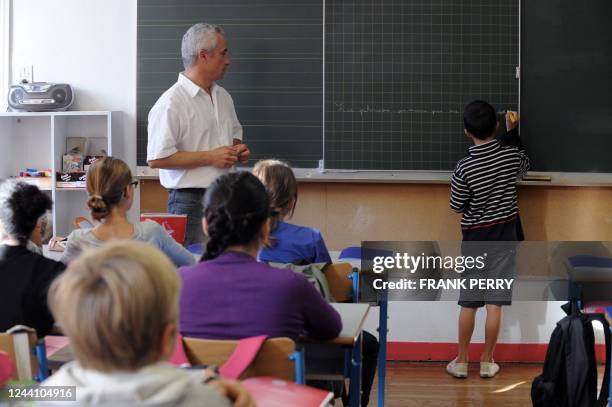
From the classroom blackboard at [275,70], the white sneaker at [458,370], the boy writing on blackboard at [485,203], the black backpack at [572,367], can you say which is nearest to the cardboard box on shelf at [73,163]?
the classroom blackboard at [275,70]

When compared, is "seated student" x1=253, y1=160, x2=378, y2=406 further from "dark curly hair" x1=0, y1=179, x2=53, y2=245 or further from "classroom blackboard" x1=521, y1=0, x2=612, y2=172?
"classroom blackboard" x1=521, y1=0, x2=612, y2=172

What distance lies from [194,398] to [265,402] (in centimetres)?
40

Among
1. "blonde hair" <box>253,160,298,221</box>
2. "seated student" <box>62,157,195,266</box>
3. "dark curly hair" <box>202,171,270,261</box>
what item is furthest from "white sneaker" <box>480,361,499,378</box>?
"dark curly hair" <box>202,171,270,261</box>

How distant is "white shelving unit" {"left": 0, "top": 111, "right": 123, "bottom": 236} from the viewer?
582cm

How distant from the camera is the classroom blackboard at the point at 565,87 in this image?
18.1 ft

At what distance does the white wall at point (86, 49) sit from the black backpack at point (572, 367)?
3.09 meters

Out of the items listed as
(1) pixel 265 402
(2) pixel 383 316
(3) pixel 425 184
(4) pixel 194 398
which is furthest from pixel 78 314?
(3) pixel 425 184

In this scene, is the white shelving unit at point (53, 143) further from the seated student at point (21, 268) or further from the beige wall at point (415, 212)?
the seated student at point (21, 268)

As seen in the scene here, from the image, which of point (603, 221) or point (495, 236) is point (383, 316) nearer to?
point (495, 236)

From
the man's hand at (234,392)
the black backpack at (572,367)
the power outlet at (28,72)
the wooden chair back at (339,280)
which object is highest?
the power outlet at (28,72)

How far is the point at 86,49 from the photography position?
5.89 metres

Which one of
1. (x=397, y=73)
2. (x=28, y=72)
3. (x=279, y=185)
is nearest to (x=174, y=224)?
(x=279, y=185)

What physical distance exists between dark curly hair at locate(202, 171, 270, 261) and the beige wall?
3.22 m

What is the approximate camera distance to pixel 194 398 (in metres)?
1.41
